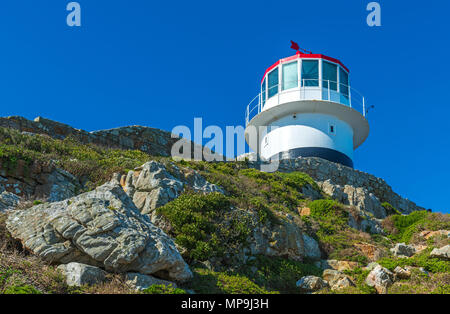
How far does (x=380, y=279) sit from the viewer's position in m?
9.05

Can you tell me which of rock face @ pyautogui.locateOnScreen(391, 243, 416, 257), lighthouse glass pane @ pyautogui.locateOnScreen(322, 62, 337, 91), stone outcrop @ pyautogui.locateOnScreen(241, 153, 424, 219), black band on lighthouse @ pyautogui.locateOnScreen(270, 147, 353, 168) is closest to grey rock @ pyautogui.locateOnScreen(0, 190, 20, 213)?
rock face @ pyautogui.locateOnScreen(391, 243, 416, 257)

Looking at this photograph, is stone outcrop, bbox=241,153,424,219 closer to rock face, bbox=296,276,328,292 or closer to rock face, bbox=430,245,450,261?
rock face, bbox=430,245,450,261

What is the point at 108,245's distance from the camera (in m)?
7.19

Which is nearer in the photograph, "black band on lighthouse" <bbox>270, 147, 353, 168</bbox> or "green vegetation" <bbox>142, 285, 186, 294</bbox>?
"green vegetation" <bbox>142, 285, 186, 294</bbox>

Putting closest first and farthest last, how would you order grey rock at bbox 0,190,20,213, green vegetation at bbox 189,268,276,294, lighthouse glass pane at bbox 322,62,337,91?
green vegetation at bbox 189,268,276,294 → grey rock at bbox 0,190,20,213 → lighthouse glass pane at bbox 322,62,337,91

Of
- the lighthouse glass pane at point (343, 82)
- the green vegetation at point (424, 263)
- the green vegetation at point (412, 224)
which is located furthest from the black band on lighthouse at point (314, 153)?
the green vegetation at point (424, 263)

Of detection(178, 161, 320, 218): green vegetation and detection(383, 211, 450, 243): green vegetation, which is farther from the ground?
Result: detection(178, 161, 320, 218): green vegetation

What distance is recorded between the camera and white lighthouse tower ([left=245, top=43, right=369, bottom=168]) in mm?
22641

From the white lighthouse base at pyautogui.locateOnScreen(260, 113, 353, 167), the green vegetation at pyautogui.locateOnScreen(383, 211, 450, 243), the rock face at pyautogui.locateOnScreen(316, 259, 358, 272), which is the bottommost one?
the rock face at pyautogui.locateOnScreen(316, 259, 358, 272)

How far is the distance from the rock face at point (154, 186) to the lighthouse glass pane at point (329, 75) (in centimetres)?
1327

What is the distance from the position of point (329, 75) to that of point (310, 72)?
1.04m

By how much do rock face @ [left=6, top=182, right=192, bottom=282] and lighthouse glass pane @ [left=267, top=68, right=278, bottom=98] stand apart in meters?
17.1
